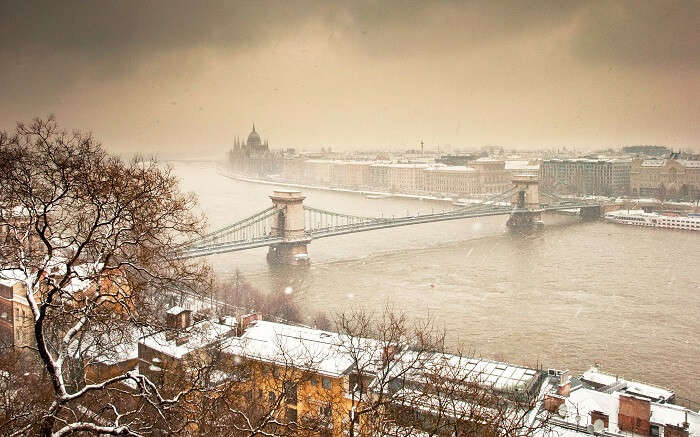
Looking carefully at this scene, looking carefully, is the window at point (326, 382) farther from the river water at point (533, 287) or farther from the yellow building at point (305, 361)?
the river water at point (533, 287)

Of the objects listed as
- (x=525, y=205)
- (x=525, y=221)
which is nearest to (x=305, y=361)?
(x=525, y=221)

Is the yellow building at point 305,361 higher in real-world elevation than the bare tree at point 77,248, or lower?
lower

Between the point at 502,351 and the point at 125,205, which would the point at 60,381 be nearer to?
the point at 125,205

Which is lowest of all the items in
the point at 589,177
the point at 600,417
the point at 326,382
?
the point at 600,417

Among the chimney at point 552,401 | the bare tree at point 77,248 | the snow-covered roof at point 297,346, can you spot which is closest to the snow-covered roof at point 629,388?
the chimney at point 552,401

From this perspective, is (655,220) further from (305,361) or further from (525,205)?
(305,361)

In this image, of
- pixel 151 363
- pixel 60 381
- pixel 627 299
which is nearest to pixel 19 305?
pixel 151 363

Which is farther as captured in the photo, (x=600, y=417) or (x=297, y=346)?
(x=297, y=346)
